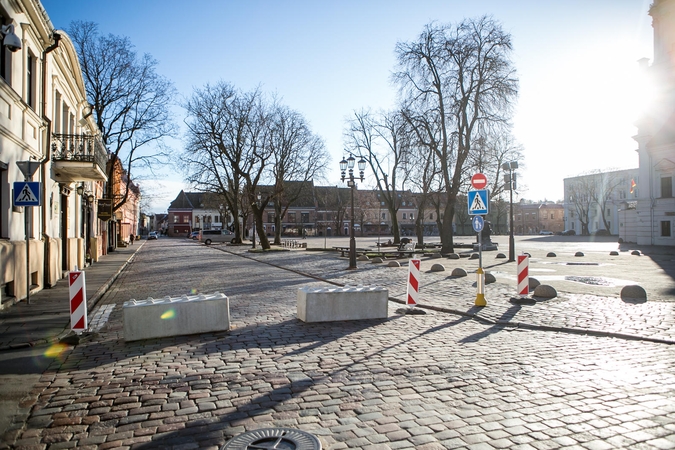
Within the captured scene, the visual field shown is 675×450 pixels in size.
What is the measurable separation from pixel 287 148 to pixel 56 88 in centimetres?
2619

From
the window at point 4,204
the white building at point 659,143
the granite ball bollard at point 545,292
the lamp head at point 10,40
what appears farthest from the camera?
the white building at point 659,143

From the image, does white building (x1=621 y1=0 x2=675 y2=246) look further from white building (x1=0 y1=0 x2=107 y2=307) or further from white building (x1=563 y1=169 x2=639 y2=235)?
white building (x1=0 y1=0 x2=107 y2=307)

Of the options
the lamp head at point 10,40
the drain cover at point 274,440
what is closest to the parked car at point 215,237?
the lamp head at point 10,40

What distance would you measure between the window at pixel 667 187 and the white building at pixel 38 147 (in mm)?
45239

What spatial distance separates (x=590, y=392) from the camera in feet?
16.0

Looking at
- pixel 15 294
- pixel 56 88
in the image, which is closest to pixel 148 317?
pixel 15 294

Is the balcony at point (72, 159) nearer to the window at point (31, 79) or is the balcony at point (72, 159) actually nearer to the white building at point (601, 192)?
the window at point (31, 79)

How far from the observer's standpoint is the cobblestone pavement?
393 centimetres

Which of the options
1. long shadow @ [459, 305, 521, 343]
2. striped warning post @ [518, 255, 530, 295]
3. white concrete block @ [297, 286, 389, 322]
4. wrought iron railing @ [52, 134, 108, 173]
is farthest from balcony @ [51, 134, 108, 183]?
long shadow @ [459, 305, 521, 343]

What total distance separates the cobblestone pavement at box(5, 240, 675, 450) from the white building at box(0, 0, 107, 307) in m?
4.56

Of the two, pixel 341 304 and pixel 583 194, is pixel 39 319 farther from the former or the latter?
pixel 583 194

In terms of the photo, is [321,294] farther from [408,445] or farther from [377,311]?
[408,445]

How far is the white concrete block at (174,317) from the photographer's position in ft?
→ 24.1

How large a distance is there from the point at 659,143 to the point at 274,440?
49.7 m
